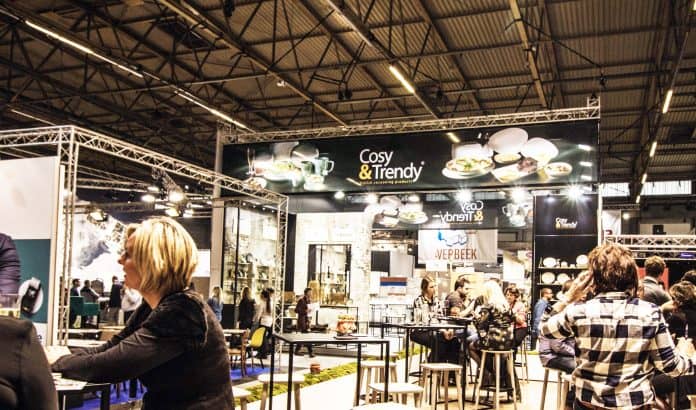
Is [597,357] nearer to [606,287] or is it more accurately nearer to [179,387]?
[606,287]

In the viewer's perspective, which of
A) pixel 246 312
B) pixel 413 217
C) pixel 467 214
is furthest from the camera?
pixel 413 217

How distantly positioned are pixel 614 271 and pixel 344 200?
1462cm

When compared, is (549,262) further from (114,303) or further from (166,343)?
(166,343)

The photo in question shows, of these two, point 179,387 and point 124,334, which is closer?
point 179,387

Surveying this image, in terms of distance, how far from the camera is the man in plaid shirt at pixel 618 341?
254cm

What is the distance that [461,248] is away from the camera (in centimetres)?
1572

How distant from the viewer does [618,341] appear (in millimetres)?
2561

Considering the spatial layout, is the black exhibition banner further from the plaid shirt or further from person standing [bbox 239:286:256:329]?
the plaid shirt

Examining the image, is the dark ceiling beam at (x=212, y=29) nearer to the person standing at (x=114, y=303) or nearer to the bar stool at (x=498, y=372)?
the person standing at (x=114, y=303)

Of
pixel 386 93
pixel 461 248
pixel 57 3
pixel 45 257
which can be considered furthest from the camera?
pixel 461 248

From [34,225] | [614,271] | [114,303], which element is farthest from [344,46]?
[614,271]

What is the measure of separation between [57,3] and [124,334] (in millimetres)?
10098

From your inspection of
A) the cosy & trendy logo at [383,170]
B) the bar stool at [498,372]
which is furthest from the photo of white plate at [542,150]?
the bar stool at [498,372]

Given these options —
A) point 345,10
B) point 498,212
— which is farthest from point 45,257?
point 498,212
